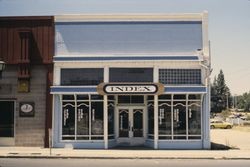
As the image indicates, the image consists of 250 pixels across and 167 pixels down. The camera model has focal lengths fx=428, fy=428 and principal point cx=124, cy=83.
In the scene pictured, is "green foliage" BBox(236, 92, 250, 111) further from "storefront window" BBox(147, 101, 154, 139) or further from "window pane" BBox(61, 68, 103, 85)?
"window pane" BBox(61, 68, 103, 85)

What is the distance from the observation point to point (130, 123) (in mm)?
27375

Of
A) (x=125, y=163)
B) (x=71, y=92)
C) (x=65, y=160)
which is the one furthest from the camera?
(x=71, y=92)

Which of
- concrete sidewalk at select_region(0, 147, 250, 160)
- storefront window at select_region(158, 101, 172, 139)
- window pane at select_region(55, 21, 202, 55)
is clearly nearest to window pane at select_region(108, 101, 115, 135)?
concrete sidewalk at select_region(0, 147, 250, 160)

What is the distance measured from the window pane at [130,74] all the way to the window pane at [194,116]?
2.99 m

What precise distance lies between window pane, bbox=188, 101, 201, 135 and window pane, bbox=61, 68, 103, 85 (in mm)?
5773

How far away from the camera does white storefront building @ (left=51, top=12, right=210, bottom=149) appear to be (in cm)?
2595

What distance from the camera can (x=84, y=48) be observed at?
86.5 ft

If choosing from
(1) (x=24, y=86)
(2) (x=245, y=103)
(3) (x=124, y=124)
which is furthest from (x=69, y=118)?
(2) (x=245, y=103)

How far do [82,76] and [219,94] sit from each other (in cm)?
13069

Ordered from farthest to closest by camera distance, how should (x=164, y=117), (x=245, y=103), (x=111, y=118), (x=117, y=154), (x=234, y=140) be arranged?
1. (x=245, y=103)
2. (x=234, y=140)
3. (x=111, y=118)
4. (x=164, y=117)
5. (x=117, y=154)

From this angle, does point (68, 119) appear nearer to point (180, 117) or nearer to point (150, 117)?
point (150, 117)

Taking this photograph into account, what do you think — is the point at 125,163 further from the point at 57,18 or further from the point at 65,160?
the point at 57,18

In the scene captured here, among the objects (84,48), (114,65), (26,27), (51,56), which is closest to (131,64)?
(114,65)

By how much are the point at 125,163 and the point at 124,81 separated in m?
7.81
